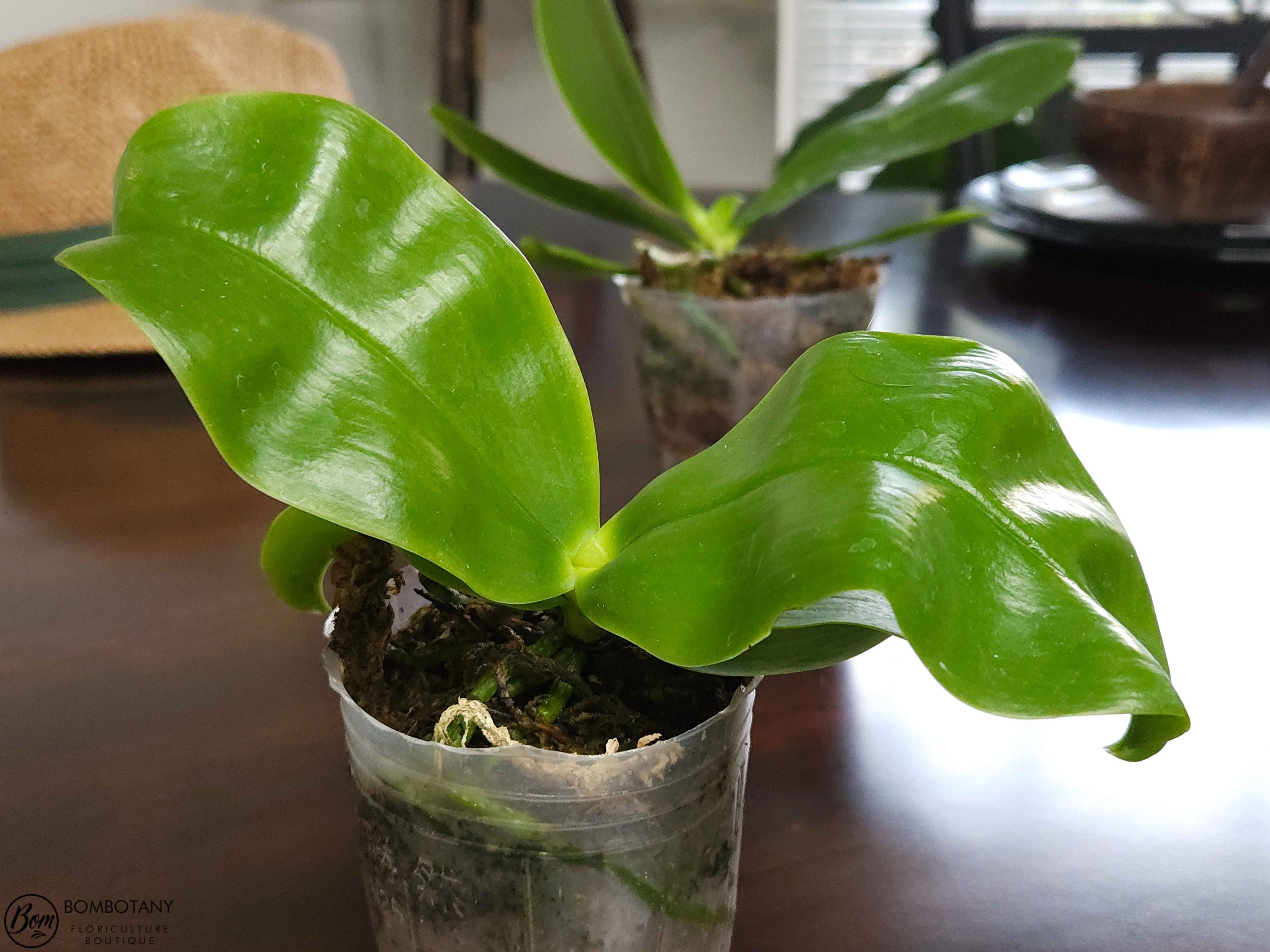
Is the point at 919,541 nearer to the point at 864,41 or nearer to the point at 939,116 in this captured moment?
the point at 939,116

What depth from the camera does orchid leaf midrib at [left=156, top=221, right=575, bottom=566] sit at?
0.72ft

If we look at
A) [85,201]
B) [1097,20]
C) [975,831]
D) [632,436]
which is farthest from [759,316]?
[1097,20]

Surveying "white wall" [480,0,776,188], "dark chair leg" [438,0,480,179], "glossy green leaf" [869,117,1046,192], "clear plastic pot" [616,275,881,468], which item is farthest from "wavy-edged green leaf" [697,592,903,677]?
"white wall" [480,0,776,188]

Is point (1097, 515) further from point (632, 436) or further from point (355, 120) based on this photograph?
point (632, 436)

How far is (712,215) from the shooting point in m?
0.61

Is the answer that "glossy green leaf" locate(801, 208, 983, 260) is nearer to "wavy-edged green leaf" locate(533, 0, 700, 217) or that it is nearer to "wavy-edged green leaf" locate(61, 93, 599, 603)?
"wavy-edged green leaf" locate(533, 0, 700, 217)

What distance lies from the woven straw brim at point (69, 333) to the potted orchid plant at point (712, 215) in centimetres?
33

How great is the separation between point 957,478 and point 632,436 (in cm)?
44

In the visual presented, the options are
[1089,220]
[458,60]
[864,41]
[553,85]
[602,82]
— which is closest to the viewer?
[602,82]

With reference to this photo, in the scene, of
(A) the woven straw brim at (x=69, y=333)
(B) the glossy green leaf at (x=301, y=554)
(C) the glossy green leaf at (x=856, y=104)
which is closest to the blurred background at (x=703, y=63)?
(C) the glossy green leaf at (x=856, y=104)

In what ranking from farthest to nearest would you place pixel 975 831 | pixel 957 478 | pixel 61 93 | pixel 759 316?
pixel 61 93
pixel 759 316
pixel 975 831
pixel 957 478

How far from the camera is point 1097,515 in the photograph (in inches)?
8.2

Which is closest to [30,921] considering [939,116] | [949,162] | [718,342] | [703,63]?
[718,342]

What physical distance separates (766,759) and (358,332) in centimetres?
22
